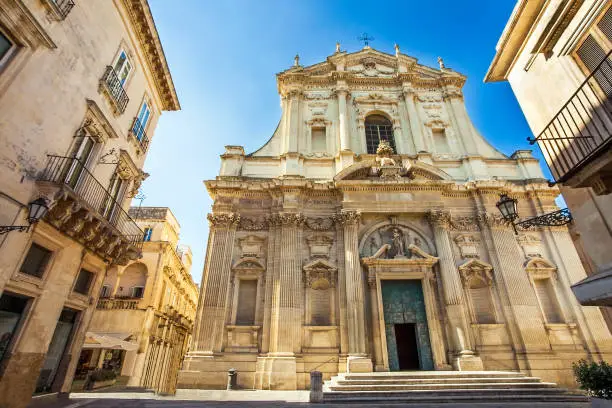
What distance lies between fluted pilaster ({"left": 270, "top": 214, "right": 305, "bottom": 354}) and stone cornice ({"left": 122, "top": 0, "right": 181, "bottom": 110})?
707 centimetres

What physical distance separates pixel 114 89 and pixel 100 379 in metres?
13.2

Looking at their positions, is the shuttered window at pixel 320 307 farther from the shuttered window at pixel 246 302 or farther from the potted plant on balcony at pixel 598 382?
the potted plant on balcony at pixel 598 382

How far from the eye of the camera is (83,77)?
28.7ft

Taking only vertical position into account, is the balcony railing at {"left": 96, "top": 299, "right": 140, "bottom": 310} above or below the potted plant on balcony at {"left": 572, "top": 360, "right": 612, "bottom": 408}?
above

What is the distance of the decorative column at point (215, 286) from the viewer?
12398mm

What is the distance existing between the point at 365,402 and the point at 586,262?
13206 millimetres

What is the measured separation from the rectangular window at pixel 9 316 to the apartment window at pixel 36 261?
61 centimetres

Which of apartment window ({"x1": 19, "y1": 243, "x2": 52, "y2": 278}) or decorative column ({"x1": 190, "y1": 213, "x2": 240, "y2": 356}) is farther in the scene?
decorative column ({"x1": 190, "y1": 213, "x2": 240, "y2": 356})

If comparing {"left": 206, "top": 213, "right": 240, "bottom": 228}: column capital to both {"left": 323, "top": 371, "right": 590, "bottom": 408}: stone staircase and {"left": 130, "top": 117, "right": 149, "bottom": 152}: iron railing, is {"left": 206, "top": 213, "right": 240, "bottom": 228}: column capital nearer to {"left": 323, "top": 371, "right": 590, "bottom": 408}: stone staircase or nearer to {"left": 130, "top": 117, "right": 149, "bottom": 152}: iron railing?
{"left": 130, "top": 117, "right": 149, "bottom": 152}: iron railing

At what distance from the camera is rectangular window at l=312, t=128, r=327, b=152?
17.8 m

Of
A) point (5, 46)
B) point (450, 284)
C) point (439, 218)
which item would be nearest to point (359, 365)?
point (450, 284)

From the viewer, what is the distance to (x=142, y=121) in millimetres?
12477

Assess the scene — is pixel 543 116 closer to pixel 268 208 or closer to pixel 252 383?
pixel 268 208

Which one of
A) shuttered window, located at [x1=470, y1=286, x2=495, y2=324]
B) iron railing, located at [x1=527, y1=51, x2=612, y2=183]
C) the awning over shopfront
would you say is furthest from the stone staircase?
the awning over shopfront
